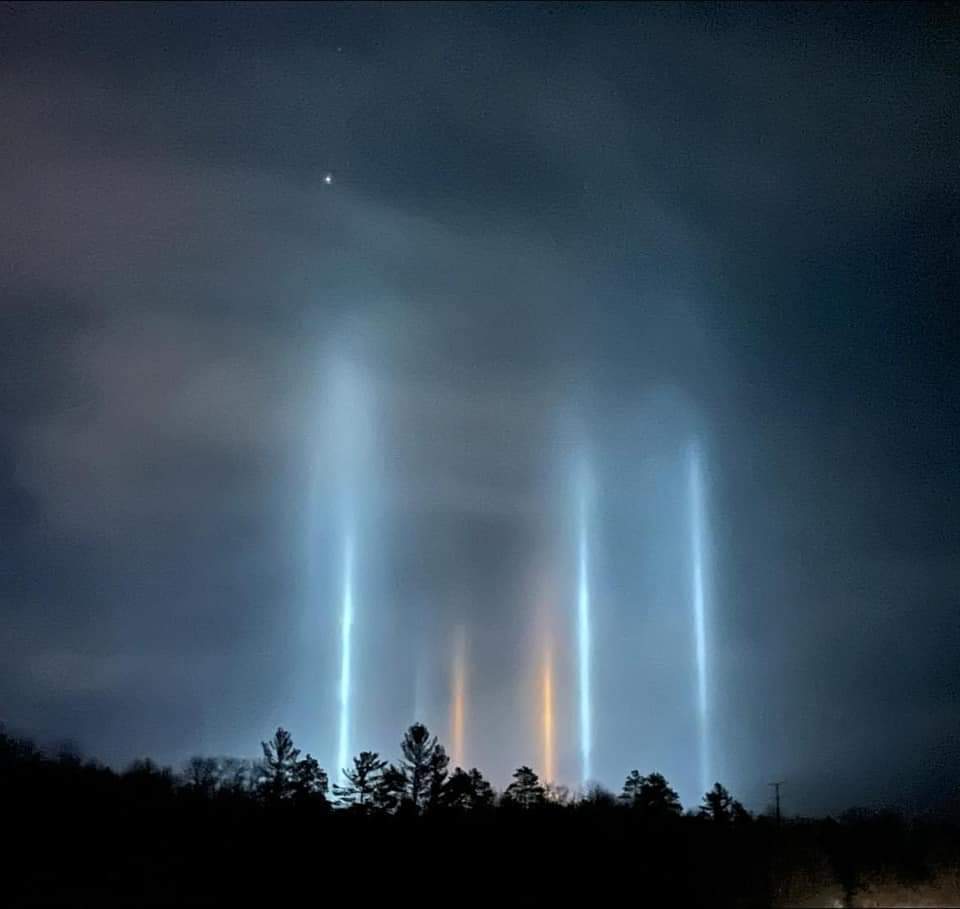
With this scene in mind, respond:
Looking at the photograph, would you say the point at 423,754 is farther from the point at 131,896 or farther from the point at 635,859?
the point at 131,896

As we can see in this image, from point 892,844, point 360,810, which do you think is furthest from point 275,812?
point 892,844

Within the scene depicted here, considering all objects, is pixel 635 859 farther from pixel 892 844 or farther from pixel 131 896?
pixel 131 896

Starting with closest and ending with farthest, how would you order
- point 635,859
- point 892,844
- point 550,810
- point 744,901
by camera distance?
point 744,901 → point 635,859 → point 892,844 → point 550,810

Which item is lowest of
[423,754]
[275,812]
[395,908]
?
[395,908]

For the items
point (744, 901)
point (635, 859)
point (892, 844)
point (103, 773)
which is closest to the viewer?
point (744, 901)

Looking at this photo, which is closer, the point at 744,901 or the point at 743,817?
the point at 744,901

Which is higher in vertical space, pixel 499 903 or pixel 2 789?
pixel 2 789
